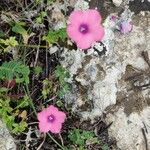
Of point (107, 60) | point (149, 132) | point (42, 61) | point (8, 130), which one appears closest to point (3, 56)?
point (42, 61)

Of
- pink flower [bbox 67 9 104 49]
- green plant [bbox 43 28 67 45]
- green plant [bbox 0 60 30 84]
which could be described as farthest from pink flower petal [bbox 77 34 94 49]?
green plant [bbox 0 60 30 84]

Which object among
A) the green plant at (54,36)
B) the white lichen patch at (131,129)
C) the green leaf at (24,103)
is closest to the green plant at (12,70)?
the green leaf at (24,103)

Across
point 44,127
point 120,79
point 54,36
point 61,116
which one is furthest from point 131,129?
point 54,36

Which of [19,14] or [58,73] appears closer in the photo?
[58,73]

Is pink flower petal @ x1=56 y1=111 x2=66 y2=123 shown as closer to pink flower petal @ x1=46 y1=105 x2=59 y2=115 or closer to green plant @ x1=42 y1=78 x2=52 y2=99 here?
pink flower petal @ x1=46 y1=105 x2=59 y2=115

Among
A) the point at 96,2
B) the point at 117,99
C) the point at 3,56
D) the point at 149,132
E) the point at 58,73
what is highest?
the point at 96,2

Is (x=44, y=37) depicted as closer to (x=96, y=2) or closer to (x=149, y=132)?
(x=96, y=2)
